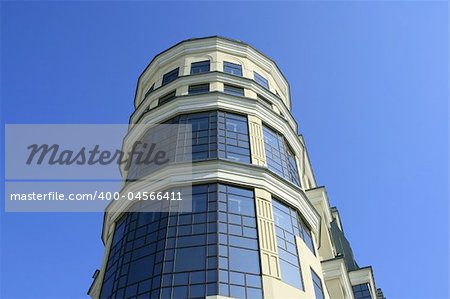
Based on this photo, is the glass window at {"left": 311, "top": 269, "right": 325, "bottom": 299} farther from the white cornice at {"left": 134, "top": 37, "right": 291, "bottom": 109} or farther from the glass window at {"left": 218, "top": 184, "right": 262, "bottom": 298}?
the white cornice at {"left": 134, "top": 37, "right": 291, "bottom": 109}

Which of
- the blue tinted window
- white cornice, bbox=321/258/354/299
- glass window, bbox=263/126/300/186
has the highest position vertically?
glass window, bbox=263/126/300/186

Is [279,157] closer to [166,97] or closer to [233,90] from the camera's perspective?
[233,90]

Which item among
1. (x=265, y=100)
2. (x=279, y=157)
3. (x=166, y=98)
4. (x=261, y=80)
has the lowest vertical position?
(x=279, y=157)

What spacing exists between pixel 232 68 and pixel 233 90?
212cm

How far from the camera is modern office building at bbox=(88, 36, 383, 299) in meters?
17.2

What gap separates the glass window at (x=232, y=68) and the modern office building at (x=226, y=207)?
0.21 feet

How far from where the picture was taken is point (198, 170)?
2075 cm

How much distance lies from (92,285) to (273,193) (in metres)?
11.5

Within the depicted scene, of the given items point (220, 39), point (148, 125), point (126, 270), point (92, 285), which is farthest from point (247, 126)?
point (92, 285)

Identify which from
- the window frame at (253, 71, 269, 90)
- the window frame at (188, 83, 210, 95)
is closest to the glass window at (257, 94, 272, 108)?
the window frame at (253, 71, 269, 90)

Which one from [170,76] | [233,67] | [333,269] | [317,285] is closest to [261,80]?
[233,67]

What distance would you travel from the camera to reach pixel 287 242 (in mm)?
19250

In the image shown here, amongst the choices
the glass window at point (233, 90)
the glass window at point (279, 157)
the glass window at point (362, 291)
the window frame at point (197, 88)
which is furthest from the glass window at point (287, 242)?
the glass window at point (362, 291)

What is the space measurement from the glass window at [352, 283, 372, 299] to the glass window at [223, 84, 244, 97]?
15323mm
